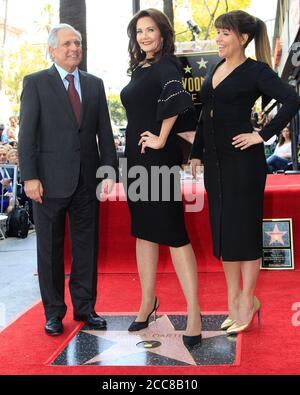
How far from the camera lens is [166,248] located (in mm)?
4824

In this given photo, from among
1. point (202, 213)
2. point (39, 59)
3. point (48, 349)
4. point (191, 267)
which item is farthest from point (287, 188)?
point (39, 59)

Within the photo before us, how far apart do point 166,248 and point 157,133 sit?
6.47ft

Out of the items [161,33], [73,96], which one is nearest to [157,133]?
[161,33]

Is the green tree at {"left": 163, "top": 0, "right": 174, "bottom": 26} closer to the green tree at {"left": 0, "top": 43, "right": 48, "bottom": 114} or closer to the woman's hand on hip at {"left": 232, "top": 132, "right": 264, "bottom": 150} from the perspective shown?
the woman's hand on hip at {"left": 232, "top": 132, "right": 264, "bottom": 150}

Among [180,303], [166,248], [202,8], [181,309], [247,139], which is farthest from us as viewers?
[202,8]

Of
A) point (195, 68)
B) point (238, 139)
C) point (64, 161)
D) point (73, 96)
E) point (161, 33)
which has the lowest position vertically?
point (64, 161)

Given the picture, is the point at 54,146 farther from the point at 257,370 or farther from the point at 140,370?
the point at 257,370

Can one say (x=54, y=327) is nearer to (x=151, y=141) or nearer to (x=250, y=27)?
(x=151, y=141)

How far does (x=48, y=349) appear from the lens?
3.05 m

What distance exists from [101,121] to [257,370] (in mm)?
1688

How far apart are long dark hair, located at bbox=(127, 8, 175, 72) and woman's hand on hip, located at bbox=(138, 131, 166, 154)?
41 centimetres

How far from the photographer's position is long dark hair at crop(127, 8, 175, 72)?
2998 mm

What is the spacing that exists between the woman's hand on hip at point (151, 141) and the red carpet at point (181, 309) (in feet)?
3.64

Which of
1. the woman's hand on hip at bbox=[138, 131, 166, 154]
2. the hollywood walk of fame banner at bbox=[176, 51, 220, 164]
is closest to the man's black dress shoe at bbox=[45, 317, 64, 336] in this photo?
the woman's hand on hip at bbox=[138, 131, 166, 154]
